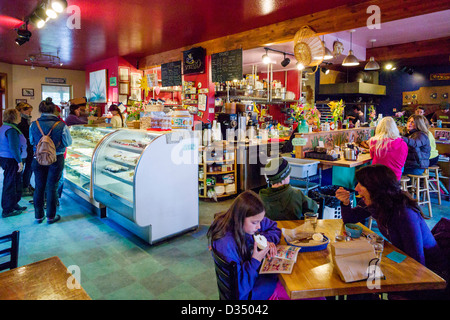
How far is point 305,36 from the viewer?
497 cm

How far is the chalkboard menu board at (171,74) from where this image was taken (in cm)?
854

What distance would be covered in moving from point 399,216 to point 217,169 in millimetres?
4228

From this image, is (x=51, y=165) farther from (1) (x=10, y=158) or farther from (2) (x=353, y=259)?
(2) (x=353, y=259)

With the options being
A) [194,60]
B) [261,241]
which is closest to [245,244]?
[261,241]

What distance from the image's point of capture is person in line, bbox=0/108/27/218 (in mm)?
4922

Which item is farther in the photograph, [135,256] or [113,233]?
[113,233]

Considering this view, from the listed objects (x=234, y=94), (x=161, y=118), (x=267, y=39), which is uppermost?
(x=267, y=39)

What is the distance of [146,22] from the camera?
19.8ft

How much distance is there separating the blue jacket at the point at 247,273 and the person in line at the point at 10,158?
15.1 ft

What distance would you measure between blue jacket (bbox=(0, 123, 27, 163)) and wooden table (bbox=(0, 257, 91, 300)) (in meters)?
3.90

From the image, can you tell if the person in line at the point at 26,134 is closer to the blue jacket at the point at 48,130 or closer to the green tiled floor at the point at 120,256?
the green tiled floor at the point at 120,256
